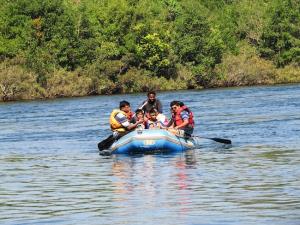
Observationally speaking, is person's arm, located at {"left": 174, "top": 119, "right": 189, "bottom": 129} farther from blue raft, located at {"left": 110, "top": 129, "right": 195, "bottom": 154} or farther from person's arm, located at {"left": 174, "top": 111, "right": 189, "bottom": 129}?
blue raft, located at {"left": 110, "top": 129, "right": 195, "bottom": 154}

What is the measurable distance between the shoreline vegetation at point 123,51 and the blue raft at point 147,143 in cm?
6178

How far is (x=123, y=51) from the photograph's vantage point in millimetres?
106188

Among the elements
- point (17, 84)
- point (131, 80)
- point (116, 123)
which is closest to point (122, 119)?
point (116, 123)

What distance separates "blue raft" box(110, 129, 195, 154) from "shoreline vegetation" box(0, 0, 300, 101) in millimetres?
61783

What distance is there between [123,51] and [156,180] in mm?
84131

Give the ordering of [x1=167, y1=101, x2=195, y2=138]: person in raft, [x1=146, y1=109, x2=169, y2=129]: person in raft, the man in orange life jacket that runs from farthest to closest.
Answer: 1. [x1=146, y1=109, x2=169, y2=129]: person in raft
2. [x1=167, y1=101, x2=195, y2=138]: person in raft
3. the man in orange life jacket

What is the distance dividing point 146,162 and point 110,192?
7.00 m

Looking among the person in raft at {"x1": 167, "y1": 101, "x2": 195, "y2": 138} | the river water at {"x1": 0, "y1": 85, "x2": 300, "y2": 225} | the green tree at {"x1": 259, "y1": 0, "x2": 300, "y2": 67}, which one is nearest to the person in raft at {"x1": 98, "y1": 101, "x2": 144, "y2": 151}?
the river water at {"x1": 0, "y1": 85, "x2": 300, "y2": 225}

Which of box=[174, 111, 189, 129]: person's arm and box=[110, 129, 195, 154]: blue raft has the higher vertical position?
box=[174, 111, 189, 129]: person's arm

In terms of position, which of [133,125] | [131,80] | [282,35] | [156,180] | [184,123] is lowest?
[156,180]

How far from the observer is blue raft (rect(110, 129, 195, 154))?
3000cm

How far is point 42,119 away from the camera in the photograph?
54.9m

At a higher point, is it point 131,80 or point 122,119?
point 122,119

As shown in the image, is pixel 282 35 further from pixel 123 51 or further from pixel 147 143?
pixel 147 143
